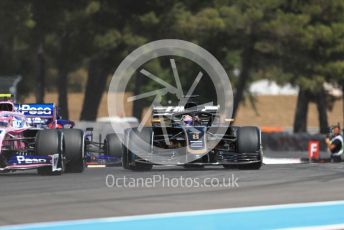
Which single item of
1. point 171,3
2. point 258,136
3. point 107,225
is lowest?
point 107,225

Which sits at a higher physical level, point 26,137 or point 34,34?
point 34,34

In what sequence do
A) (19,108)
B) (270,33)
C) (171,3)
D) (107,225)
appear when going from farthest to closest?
(171,3), (270,33), (19,108), (107,225)

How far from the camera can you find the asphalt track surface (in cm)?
1039

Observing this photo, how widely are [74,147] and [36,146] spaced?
0.97 meters

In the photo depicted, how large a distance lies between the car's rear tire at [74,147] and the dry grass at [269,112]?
7485cm

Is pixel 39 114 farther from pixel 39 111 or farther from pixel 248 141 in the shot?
pixel 248 141

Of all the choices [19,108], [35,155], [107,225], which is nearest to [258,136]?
[35,155]

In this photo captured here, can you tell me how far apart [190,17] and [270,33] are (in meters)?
4.01

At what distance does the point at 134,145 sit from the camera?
654 inches

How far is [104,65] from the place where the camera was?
4653 cm

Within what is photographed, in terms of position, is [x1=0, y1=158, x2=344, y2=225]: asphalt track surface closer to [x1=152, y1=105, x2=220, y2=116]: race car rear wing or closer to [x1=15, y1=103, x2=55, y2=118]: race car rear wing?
[x1=152, y1=105, x2=220, y2=116]: race car rear wing

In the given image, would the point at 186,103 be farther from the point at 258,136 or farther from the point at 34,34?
the point at 34,34

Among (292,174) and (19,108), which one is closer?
(292,174)

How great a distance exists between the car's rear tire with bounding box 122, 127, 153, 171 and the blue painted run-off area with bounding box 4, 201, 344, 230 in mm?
6275
